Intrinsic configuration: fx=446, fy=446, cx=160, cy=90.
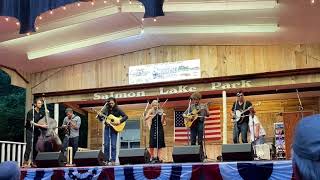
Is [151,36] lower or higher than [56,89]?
higher

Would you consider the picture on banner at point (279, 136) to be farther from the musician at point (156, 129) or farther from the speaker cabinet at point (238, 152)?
the speaker cabinet at point (238, 152)

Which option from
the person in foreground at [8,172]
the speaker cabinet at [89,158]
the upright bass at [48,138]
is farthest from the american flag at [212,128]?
the person in foreground at [8,172]

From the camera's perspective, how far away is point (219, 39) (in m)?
10.6

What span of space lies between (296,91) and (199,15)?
321 centimetres

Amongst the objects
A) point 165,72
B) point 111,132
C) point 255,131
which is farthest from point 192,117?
point 165,72

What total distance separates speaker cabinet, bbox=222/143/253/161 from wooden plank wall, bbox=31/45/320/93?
165 inches

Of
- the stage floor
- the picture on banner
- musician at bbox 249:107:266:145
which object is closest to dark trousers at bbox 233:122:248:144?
musician at bbox 249:107:266:145

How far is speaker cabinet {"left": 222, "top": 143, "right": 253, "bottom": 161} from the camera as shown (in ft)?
21.2

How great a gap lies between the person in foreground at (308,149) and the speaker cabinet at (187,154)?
6052mm

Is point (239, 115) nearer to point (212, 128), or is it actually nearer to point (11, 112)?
point (212, 128)

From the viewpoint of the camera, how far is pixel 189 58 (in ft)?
36.7

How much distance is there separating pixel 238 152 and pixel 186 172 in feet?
3.46

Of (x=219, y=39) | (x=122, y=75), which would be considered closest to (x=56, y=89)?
(x=122, y=75)

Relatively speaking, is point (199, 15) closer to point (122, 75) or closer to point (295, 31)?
point (295, 31)
